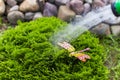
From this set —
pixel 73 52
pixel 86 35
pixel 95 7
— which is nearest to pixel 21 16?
pixel 95 7

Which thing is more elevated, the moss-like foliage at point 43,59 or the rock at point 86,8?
the rock at point 86,8

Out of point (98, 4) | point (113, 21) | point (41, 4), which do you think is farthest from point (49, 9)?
point (113, 21)

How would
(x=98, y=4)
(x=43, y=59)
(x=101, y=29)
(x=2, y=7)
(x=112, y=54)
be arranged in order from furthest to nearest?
(x=2, y=7)
(x=98, y=4)
(x=101, y=29)
(x=112, y=54)
(x=43, y=59)

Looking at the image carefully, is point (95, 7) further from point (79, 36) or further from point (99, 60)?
point (99, 60)

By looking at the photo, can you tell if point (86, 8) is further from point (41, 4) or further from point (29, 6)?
point (29, 6)

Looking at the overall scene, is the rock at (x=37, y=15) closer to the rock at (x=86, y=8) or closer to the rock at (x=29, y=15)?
the rock at (x=29, y=15)

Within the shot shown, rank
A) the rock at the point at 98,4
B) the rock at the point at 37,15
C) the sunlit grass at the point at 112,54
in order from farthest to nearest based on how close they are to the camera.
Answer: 1. the rock at the point at 37,15
2. the rock at the point at 98,4
3. the sunlit grass at the point at 112,54

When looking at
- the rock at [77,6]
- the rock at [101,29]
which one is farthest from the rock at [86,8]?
the rock at [101,29]
